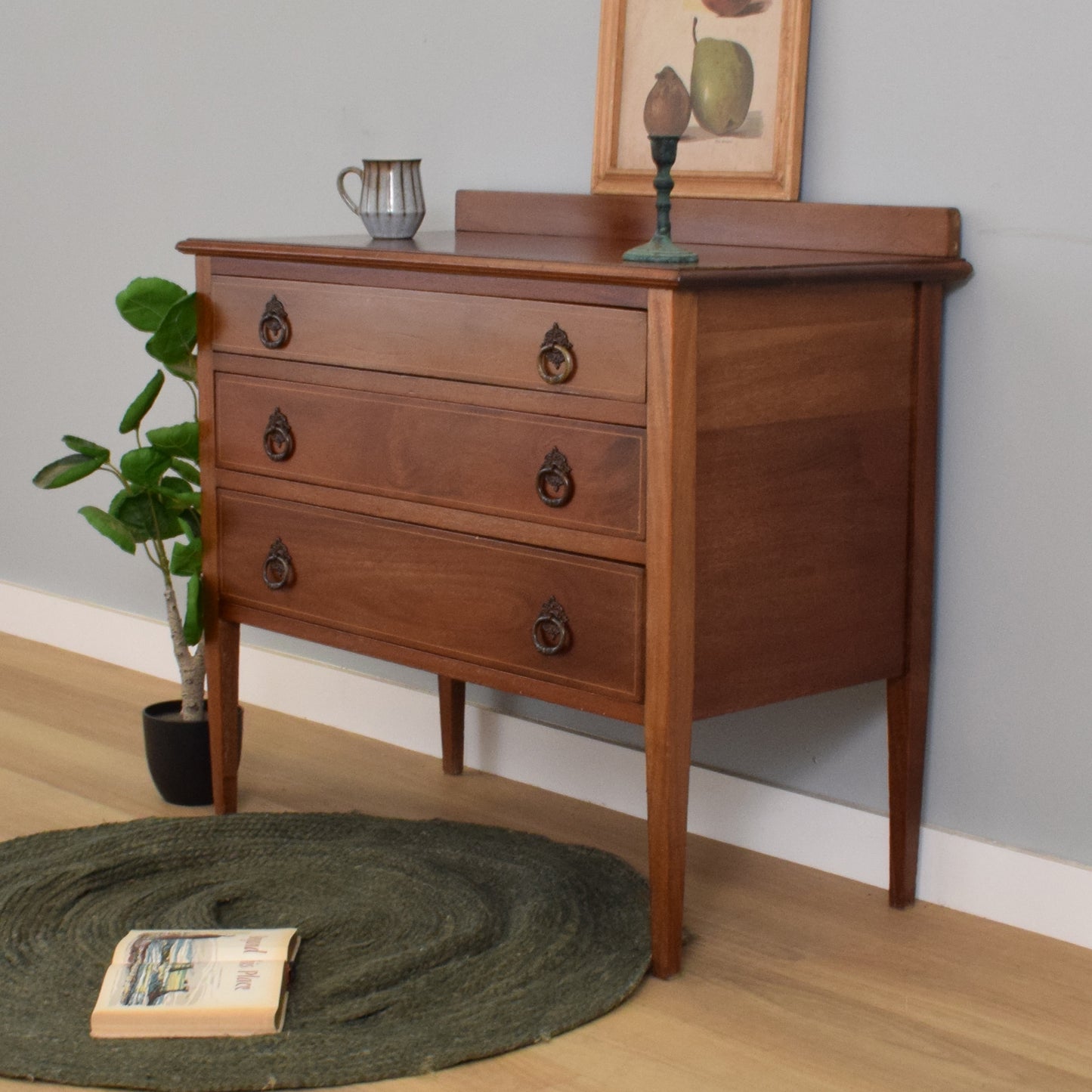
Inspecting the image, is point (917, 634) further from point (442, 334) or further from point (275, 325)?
point (275, 325)

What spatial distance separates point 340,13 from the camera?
2.83 metres

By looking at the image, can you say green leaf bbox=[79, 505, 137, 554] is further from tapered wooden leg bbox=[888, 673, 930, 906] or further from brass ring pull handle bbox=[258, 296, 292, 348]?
tapered wooden leg bbox=[888, 673, 930, 906]

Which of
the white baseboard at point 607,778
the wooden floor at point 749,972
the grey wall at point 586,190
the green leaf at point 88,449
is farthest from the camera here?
the green leaf at point 88,449

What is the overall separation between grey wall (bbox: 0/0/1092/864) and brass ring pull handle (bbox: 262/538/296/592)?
0.61 meters

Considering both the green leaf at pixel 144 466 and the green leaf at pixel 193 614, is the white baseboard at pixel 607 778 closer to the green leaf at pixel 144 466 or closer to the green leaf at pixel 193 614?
the green leaf at pixel 193 614

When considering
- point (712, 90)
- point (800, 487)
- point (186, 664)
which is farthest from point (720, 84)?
point (186, 664)

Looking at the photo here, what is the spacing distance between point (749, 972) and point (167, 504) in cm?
119

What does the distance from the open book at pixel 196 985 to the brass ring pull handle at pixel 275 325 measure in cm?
81

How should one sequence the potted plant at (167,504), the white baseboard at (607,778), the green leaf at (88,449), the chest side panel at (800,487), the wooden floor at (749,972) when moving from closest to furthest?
1. the wooden floor at (749,972)
2. the chest side panel at (800,487)
3. the white baseboard at (607,778)
4. the potted plant at (167,504)
5. the green leaf at (88,449)

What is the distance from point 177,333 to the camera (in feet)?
7.81

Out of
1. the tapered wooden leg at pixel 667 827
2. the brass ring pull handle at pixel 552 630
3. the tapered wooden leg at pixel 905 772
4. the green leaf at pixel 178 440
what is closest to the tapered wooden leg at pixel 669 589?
the tapered wooden leg at pixel 667 827

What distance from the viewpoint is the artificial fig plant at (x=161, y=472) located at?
241 centimetres

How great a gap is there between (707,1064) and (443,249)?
1074mm

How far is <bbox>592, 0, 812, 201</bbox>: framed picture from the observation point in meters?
2.22
